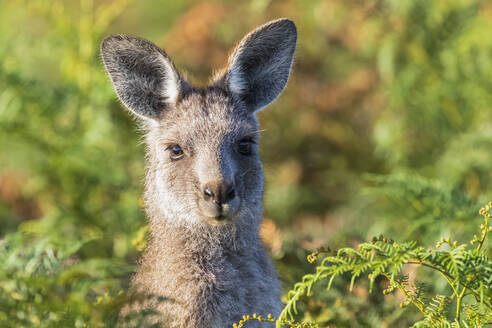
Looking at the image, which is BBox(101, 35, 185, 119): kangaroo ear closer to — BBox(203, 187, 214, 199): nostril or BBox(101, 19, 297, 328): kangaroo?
BBox(101, 19, 297, 328): kangaroo

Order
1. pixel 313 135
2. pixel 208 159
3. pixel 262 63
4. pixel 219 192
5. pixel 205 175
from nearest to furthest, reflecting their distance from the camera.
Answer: pixel 219 192, pixel 205 175, pixel 208 159, pixel 262 63, pixel 313 135

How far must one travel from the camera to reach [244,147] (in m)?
4.93

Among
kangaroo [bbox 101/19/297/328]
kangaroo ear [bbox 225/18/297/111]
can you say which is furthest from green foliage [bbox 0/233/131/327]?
A: kangaroo ear [bbox 225/18/297/111]

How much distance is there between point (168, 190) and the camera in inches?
185

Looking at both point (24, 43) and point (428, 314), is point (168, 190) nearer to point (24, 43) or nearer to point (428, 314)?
point (428, 314)

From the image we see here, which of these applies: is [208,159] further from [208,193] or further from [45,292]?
[45,292]

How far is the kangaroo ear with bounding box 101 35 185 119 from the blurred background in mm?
706

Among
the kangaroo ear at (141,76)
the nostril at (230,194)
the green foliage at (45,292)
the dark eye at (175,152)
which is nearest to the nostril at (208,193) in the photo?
the nostril at (230,194)

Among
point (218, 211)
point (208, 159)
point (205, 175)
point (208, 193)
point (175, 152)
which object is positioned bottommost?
point (218, 211)

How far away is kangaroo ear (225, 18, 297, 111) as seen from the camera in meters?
4.99

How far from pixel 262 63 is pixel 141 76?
1066 millimetres

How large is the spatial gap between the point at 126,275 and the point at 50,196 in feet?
7.80

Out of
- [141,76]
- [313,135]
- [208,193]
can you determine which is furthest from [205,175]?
[313,135]

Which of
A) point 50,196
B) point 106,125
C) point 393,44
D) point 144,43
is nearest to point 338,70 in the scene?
point 393,44
